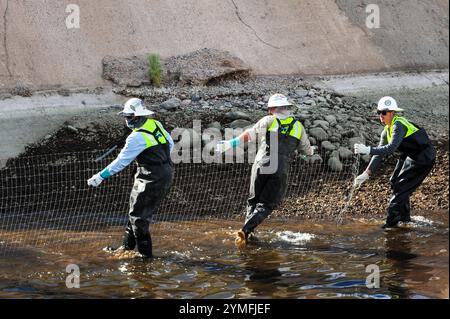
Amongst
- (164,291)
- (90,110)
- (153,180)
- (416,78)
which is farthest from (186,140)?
(416,78)

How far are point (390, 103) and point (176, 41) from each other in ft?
25.5

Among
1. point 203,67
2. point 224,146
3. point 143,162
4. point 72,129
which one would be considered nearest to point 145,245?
point 143,162

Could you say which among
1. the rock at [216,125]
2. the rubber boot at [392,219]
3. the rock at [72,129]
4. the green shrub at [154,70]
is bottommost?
the rubber boot at [392,219]

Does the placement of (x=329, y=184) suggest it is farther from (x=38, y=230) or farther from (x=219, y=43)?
(x=219, y=43)

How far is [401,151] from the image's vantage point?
365 inches

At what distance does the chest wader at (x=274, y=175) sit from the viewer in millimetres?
8508

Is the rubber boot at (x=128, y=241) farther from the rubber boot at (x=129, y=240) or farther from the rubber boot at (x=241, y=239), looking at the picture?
the rubber boot at (x=241, y=239)

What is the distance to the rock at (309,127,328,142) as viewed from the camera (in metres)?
12.1

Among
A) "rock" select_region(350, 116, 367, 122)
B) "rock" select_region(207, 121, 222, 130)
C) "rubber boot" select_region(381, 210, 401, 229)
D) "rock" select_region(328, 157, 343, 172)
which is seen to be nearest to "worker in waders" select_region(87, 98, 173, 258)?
"rubber boot" select_region(381, 210, 401, 229)

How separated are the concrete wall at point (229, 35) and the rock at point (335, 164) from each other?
477cm

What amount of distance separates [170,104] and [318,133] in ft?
9.64

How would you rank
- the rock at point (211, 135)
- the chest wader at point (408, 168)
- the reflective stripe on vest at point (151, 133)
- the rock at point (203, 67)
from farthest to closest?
the rock at point (203, 67), the rock at point (211, 135), the chest wader at point (408, 168), the reflective stripe on vest at point (151, 133)

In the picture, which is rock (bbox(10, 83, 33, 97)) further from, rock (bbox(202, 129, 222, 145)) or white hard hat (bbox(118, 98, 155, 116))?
white hard hat (bbox(118, 98, 155, 116))

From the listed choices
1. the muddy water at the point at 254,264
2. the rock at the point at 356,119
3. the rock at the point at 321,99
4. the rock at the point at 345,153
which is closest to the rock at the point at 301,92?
the rock at the point at 321,99
